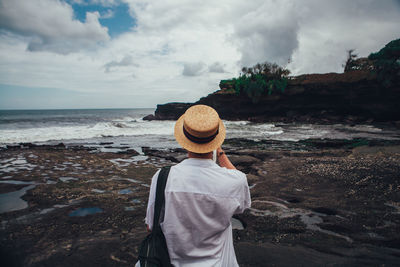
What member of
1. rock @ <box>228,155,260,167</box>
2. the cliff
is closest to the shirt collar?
rock @ <box>228,155,260,167</box>

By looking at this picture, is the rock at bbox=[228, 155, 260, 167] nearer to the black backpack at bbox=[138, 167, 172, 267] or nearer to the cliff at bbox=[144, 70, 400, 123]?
the black backpack at bbox=[138, 167, 172, 267]

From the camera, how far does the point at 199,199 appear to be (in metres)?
1.45

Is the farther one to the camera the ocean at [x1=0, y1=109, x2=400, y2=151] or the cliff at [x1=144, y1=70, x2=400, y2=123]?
the cliff at [x1=144, y1=70, x2=400, y2=123]

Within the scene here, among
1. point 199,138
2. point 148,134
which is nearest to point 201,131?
point 199,138

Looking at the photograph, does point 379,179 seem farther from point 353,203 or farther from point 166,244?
point 166,244

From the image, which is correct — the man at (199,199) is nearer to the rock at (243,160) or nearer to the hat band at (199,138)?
the hat band at (199,138)

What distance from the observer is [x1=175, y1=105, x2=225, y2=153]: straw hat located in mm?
1509

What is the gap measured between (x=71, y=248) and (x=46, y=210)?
1.51 m

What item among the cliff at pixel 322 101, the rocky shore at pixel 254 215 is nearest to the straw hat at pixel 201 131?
the rocky shore at pixel 254 215

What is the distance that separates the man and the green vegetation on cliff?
1269 inches

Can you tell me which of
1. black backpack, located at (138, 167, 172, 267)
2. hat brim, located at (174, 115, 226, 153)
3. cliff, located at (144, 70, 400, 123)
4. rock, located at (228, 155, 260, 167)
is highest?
cliff, located at (144, 70, 400, 123)

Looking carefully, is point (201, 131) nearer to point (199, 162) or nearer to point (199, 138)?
point (199, 138)

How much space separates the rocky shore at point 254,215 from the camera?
2.84 metres

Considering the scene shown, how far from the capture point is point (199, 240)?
1520 millimetres
